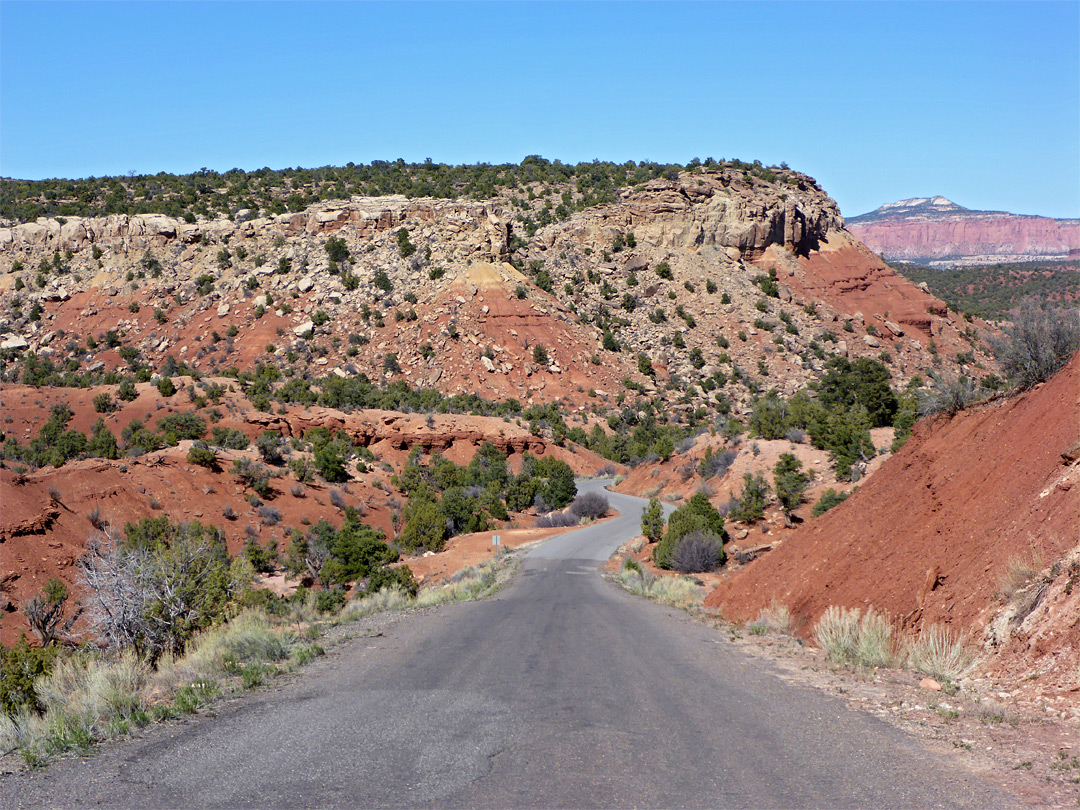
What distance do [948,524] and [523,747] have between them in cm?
750

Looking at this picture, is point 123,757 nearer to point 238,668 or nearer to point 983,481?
point 238,668

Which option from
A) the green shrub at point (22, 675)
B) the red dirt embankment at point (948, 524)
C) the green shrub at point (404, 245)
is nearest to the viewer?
the green shrub at point (22, 675)

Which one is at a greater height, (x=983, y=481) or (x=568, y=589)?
(x=983, y=481)

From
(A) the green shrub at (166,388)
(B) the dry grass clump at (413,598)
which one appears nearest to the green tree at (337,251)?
(A) the green shrub at (166,388)

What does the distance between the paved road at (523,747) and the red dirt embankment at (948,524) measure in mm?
2341

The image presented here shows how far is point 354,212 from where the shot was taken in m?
68.1

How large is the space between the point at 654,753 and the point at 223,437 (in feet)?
118

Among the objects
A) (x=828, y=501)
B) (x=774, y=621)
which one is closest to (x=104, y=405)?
(x=828, y=501)

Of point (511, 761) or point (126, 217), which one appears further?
point (126, 217)

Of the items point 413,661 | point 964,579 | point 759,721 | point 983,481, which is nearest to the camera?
point 759,721

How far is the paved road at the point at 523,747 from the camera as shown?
5.42 meters

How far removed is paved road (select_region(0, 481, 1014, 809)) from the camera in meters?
5.42

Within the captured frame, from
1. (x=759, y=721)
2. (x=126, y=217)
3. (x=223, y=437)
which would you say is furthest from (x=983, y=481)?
(x=126, y=217)

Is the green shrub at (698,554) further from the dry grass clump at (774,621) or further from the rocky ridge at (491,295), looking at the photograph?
the rocky ridge at (491,295)
